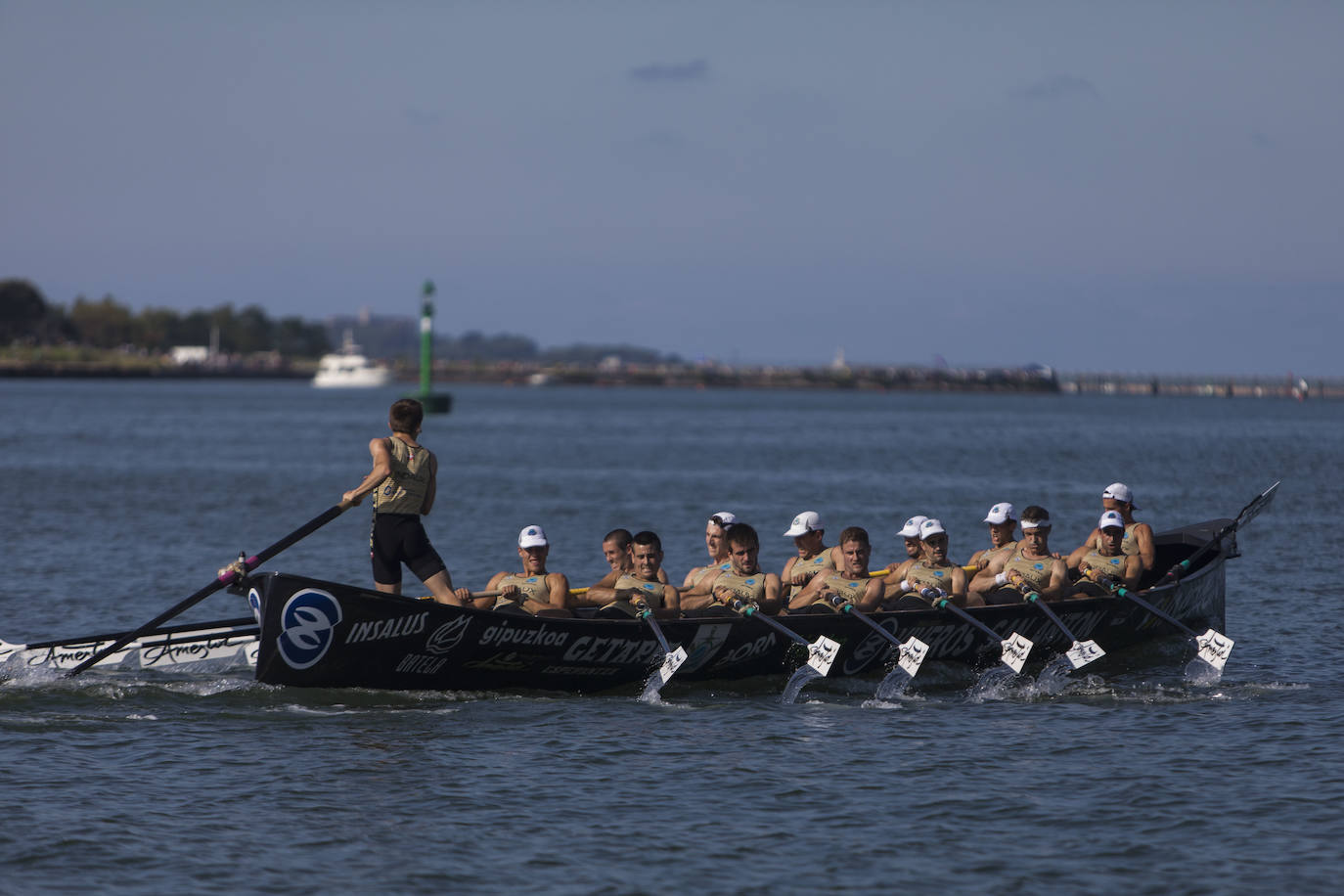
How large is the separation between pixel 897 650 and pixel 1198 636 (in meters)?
3.55

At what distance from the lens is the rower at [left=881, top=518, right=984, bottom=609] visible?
15.8 meters

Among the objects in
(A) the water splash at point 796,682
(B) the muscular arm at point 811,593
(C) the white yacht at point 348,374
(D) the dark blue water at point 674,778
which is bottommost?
(D) the dark blue water at point 674,778

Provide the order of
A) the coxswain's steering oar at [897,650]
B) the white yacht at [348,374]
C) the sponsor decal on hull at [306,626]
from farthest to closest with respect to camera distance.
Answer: the white yacht at [348,374] → the coxswain's steering oar at [897,650] → the sponsor decal on hull at [306,626]

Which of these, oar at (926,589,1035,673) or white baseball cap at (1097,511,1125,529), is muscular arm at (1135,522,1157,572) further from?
oar at (926,589,1035,673)

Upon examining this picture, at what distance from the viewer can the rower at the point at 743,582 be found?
50.6 feet

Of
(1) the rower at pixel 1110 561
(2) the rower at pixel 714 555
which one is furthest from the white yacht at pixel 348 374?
(2) the rower at pixel 714 555

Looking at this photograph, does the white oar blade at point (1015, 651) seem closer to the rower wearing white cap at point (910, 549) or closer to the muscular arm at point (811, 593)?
the rower wearing white cap at point (910, 549)

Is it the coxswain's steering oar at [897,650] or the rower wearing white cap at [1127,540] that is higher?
the rower wearing white cap at [1127,540]

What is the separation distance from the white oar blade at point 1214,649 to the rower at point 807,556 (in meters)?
3.99

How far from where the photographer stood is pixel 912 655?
15.2 m

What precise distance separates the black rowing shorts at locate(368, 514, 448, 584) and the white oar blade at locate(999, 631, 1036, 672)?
5721 mm

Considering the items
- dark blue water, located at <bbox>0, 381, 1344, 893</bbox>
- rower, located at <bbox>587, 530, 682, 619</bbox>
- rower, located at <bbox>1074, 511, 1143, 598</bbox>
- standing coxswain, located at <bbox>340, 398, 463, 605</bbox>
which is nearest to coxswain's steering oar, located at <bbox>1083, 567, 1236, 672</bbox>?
rower, located at <bbox>1074, 511, 1143, 598</bbox>

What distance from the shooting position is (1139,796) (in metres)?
11.9

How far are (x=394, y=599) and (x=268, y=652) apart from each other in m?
1.15
